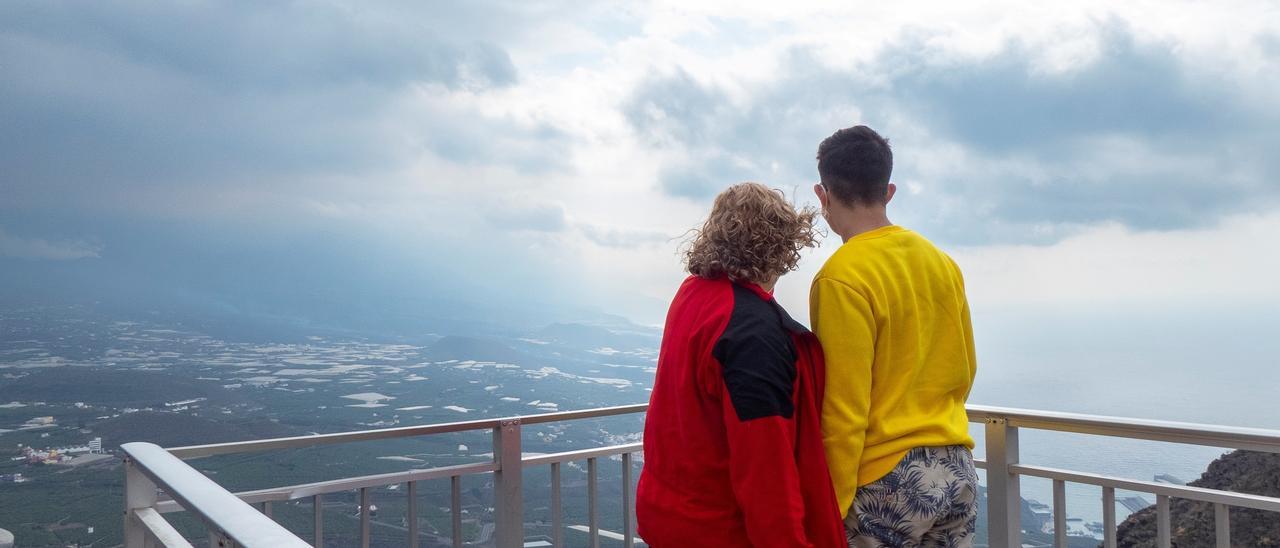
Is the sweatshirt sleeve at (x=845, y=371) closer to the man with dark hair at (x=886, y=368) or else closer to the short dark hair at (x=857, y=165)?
the man with dark hair at (x=886, y=368)

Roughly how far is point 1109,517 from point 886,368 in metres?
1.47

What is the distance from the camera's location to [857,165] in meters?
1.65

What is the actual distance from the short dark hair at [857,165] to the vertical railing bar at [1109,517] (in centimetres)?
149

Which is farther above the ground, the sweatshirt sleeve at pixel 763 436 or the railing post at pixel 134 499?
the sweatshirt sleeve at pixel 763 436

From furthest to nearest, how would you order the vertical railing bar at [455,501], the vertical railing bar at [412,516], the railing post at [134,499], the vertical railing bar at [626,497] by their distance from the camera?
the vertical railing bar at [626,497] → the vertical railing bar at [455,501] → the vertical railing bar at [412,516] → the railing post at [134,499]

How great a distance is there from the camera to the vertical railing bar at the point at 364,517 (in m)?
2.68

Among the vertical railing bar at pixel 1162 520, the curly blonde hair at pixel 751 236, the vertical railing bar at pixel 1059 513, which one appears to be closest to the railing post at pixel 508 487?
the curly blonde hair at pixel 751 236

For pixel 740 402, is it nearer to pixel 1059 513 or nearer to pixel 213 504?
pixel 213 504

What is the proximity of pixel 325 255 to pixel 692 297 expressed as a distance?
54.0m

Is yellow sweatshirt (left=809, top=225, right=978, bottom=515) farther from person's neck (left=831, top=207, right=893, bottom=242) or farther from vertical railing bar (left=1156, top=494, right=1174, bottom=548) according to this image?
vertical railing bar (left=1156, top=494, right=1174, bottom=548)

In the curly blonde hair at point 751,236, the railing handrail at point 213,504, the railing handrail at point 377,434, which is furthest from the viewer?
the railing handrail at point 377,434

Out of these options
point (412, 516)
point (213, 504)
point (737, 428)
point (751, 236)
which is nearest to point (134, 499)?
point (213, 504)

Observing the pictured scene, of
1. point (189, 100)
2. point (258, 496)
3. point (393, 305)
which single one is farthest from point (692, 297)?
point (393, 305)

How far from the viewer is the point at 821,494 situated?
1.53 m
